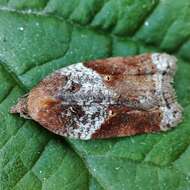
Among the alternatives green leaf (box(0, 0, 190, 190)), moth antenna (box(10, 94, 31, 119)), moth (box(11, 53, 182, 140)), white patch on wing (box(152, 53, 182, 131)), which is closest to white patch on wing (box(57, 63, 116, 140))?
moth (box(11, 53, 182, 140))

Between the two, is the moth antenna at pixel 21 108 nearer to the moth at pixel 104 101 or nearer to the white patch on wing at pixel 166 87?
the moth at pixel 104 101

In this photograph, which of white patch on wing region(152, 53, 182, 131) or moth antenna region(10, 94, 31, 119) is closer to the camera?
moth antenna region(10, 94, 31, 119)

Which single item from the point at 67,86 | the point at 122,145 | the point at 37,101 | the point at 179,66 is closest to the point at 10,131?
the point at 37,101

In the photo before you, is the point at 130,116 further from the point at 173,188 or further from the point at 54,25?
the point at 54,25

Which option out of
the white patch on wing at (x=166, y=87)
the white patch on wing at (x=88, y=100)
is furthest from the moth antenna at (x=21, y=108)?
the white patch on wing at (x=166, y=87)

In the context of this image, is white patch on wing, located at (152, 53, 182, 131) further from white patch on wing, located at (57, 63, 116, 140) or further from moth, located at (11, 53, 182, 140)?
white patch on wing, located at (57, 63, 116, 140)

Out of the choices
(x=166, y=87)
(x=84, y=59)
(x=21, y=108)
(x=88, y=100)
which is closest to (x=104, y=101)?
(x=88, y=100)
